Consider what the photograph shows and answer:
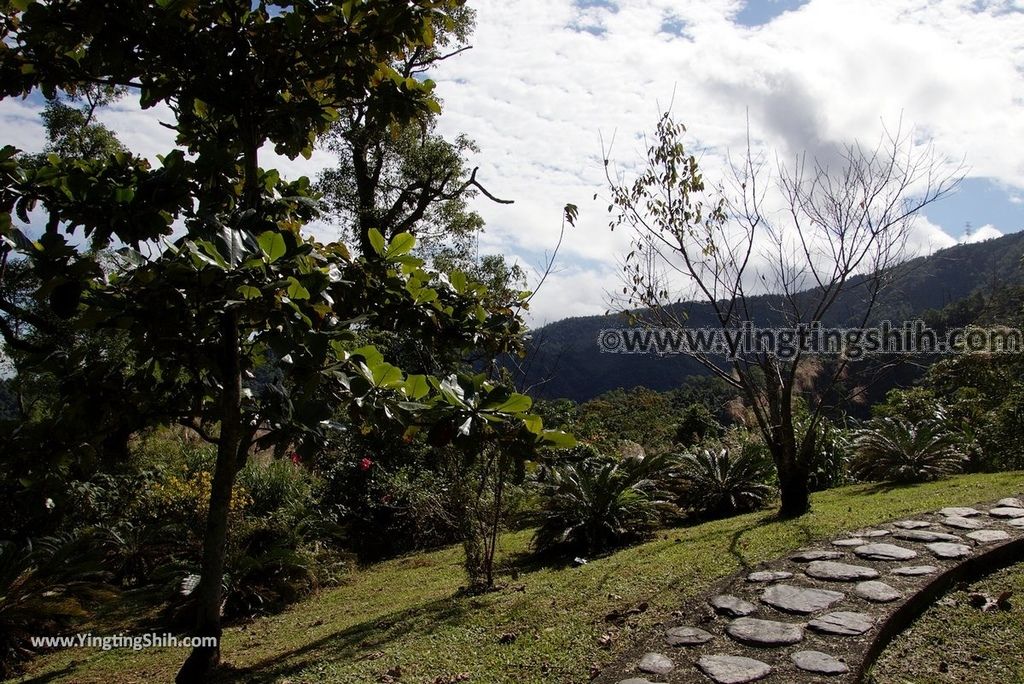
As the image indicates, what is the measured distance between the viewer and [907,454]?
9031 mm

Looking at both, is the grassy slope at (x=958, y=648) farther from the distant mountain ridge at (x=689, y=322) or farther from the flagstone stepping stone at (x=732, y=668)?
the distant mountain ridge at (x=689, y=322)

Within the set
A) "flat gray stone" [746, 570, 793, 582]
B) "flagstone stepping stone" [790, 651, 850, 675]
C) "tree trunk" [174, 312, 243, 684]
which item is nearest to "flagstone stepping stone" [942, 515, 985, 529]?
"flat gray stone" [746, 570, 793, 582]

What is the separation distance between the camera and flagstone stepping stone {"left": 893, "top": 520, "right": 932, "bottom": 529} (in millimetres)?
5309

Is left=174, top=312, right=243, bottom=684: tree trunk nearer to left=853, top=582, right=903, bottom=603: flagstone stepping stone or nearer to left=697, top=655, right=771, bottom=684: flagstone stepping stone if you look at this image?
left=697, top=655, right=771, bottom=684: flagstone stepping stone

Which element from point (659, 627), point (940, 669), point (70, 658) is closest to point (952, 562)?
point (940, 669)

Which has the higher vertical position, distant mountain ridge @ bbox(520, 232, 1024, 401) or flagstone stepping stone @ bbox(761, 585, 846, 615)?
distant mountain ridge @ bbox(520, 232, 1024, 401)

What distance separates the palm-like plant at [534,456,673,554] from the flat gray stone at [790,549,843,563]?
8.67 feet

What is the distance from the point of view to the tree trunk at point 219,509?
2760 mm

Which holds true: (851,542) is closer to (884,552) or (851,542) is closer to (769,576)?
(884,552)

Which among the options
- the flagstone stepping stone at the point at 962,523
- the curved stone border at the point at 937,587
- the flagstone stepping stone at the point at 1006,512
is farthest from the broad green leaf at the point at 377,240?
the flagstone stepping stone at the point at 1006,512

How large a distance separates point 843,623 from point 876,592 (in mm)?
591

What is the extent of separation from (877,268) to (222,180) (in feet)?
22.4

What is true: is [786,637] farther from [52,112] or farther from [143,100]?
[52,112]

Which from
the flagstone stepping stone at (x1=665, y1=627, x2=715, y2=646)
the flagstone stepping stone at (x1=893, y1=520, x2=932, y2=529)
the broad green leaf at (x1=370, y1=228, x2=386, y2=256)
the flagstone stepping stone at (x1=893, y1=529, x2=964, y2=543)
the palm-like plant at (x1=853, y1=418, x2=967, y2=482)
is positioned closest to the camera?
the broad green leaf at (x1=370, y1=228, x2=386, y2=256)
